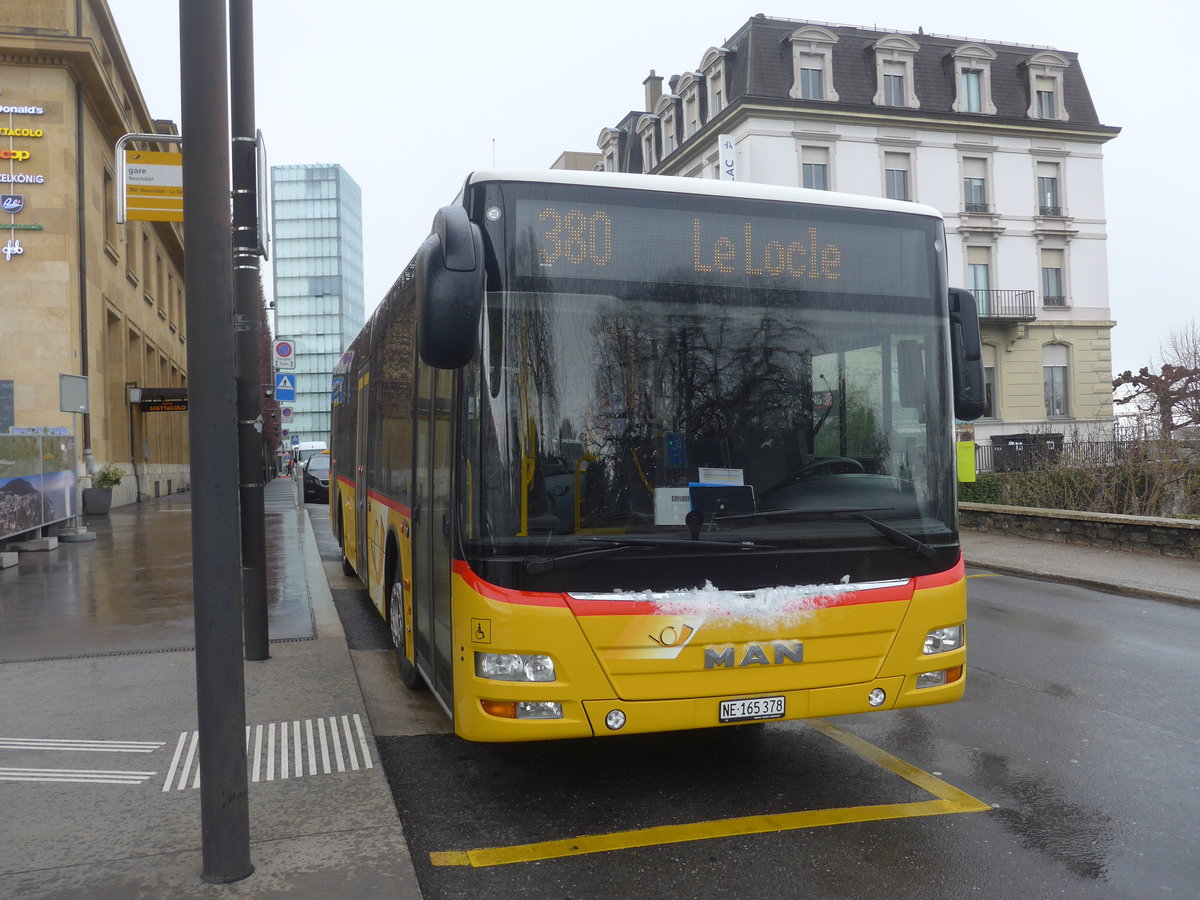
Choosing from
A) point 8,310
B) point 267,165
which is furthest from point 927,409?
point 8,310

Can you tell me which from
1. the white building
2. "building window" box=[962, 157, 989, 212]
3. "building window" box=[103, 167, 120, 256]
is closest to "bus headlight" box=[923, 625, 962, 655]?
"building window" box=[103, 167, 120, 256]

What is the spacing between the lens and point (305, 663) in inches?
289

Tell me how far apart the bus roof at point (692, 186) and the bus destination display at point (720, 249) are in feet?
0.26

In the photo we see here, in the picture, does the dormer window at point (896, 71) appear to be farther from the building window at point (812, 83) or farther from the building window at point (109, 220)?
the building window at point (109, 220)

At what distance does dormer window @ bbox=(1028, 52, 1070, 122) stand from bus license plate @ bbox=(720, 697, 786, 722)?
142 feet

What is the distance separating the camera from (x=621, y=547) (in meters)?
4.26

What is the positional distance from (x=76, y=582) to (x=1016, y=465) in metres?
17.0

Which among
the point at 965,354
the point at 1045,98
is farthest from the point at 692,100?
the point at 965,354

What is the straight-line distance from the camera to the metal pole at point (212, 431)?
3.57m

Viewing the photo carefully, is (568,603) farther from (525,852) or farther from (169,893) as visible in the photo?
(169,893)

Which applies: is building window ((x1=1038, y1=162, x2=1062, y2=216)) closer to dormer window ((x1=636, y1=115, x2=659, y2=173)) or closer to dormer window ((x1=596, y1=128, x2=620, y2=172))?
dormer window ((x1=636, y1=115, x2=659, y2=173))

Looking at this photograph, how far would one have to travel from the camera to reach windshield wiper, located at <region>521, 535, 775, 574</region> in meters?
4.18

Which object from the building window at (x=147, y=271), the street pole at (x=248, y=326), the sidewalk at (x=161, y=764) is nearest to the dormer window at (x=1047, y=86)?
the building window at (x=147, y=271)

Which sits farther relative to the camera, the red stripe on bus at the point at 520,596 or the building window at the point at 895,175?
the building window at the point at 895,175
